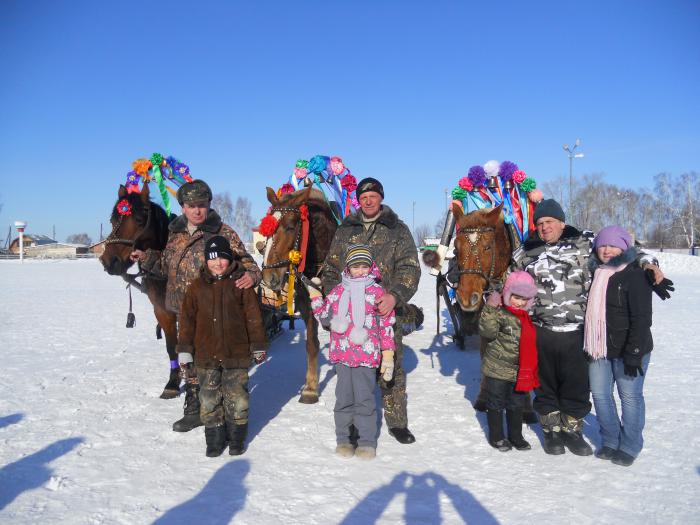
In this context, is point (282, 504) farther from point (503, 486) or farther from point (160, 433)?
point (160, 433)

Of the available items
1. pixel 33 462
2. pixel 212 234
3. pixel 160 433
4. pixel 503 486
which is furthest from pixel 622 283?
pixel 33 462

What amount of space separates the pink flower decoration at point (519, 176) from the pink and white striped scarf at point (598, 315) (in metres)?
2.64

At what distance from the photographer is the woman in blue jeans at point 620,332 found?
3.59 m

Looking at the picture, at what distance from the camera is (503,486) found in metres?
3.49

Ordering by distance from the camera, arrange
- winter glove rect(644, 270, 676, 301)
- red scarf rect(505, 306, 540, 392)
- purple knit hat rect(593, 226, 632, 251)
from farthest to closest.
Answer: red scarf rect(505, 306, 540, 392) < purple knit hat rect(593, 226, 632, 251) < winter glove rect(644, 270, 676, 301)

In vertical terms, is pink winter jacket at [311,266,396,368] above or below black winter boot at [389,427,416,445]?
above

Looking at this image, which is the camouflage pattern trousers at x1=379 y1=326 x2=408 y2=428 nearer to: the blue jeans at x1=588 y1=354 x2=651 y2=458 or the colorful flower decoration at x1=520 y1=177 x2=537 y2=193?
the blue jeans at x1=588 y1=354 x2=651 y2=458

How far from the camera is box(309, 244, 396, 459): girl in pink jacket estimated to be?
13.1 feet

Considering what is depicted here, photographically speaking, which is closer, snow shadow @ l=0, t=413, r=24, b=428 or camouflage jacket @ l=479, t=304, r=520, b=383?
camouflage jacket @ l=479, t=304, r=520, b=383

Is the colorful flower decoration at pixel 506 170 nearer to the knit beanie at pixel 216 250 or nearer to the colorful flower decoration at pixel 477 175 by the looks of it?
the colorful flower decoration at pixel 477 175

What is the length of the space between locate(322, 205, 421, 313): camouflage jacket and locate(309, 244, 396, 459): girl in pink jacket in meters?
0.32

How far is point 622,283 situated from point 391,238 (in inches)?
75.8

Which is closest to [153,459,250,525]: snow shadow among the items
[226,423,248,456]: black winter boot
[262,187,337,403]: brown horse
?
[226,423,248,456]: black winter boot

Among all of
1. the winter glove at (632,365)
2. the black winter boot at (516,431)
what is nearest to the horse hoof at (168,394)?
the black winter boot at (516,431)
